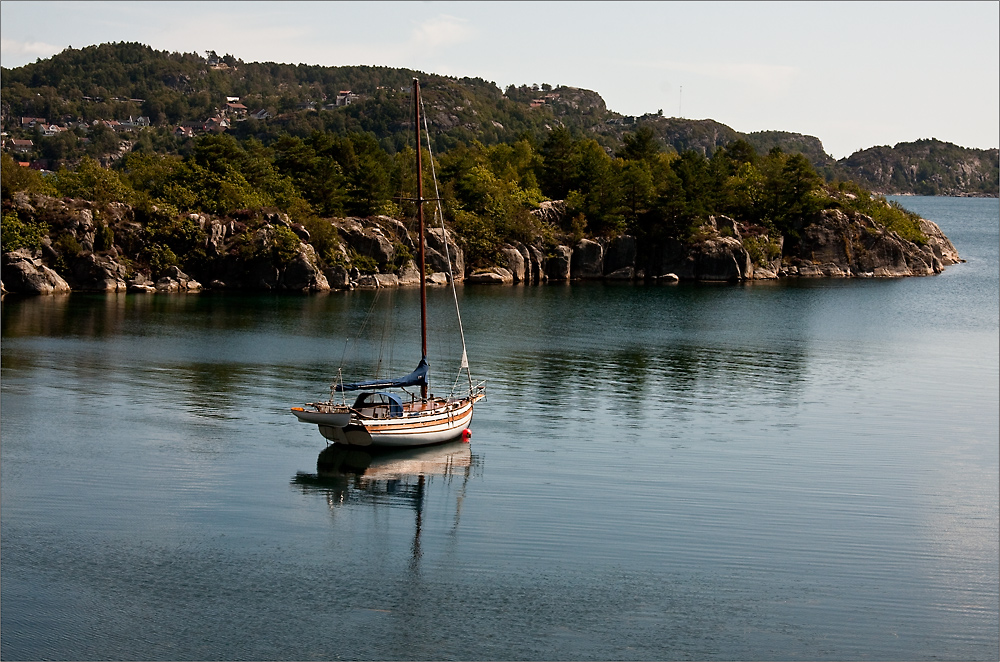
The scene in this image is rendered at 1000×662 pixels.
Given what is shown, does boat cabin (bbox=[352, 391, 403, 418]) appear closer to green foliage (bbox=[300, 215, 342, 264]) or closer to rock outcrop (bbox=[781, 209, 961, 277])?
A: green foliage (bbox=[300, 215, 342, 264])

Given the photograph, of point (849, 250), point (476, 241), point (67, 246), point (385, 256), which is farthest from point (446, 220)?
point (849, 250)

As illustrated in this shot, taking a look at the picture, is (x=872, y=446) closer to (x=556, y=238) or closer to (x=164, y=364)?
(x=164, y=364)

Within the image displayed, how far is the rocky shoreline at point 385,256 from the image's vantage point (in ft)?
317

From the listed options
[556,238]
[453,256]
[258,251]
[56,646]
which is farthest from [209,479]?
[556,238]

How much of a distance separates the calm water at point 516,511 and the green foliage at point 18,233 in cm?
3325

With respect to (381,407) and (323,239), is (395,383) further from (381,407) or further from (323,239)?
(323,239)

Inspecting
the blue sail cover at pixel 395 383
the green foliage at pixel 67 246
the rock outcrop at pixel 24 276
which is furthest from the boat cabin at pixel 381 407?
the green foliage at pixel 67 246

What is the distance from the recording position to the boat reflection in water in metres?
34.5

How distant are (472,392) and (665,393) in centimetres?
1294

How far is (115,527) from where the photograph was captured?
30.5m

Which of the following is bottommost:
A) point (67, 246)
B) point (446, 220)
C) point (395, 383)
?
point (395, 383)

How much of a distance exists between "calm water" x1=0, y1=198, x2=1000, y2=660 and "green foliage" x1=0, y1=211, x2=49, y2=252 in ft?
109

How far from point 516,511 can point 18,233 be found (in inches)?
3005

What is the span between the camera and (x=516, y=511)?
108 ft
